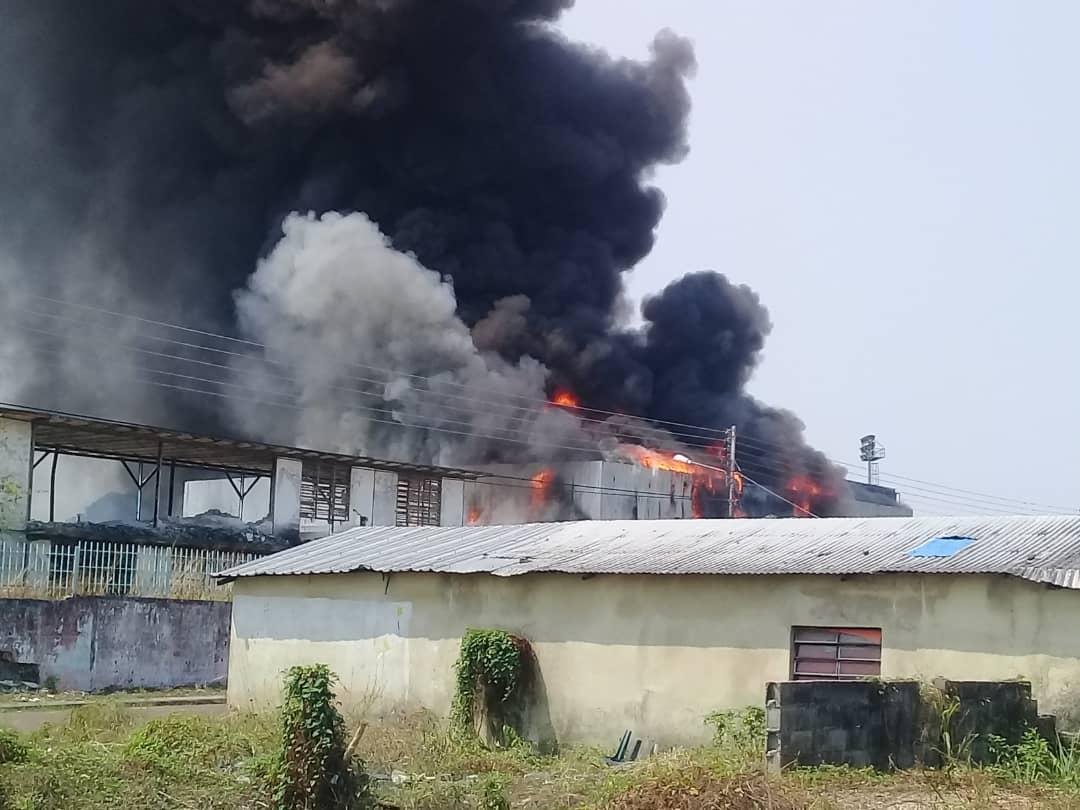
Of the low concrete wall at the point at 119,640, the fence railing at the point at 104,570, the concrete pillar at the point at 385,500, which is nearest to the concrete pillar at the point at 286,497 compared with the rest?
the concrete pillar at the point at 385,500

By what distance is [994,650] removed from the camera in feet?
48.0

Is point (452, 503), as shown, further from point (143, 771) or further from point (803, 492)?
point (143, 771)

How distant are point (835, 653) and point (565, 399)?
31.2 metres

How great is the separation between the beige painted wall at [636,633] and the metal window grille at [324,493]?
12.2m

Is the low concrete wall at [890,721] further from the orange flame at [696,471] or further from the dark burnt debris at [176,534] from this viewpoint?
the orange flame at [696,471]

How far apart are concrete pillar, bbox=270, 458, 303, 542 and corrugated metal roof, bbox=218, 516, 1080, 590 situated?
10.0 m

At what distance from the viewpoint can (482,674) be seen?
17344mm

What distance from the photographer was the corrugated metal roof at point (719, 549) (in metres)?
15.3

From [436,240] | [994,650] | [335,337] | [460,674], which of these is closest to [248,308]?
[335,337]

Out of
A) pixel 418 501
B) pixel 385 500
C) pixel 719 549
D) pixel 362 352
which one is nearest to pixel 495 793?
pixel 719 549

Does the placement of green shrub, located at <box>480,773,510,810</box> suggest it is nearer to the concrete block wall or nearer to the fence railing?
the fence railing

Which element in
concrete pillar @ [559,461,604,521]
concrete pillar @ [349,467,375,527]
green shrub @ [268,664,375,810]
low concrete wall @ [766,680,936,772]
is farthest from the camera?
concrete pillar @ [559,461,604,521]

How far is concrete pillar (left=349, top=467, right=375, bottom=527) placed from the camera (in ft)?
113

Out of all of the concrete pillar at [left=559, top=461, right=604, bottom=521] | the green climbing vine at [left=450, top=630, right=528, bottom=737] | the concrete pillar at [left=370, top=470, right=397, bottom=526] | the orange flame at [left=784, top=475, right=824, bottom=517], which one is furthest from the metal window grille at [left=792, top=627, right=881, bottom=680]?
the orange flame at [left=784, top=475, right=824, bottom=517]
